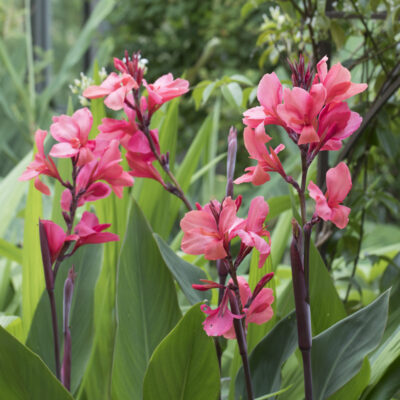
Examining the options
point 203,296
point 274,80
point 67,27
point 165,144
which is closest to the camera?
point 274,80

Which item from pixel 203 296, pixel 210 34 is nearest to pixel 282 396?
pixel 203 296

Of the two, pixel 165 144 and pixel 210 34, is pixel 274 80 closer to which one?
pixel 165 144

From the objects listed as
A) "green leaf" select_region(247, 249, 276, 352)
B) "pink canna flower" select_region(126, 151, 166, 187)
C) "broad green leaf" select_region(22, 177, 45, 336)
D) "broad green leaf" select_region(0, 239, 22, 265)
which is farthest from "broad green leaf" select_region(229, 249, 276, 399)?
"broad green leaf" select_region(0, 239, 22, 265)

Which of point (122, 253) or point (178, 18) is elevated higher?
point (178, 18)

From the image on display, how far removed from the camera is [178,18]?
10.5 feet

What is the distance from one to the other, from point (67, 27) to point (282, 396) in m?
3.41

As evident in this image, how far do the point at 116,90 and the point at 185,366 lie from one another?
186 millimetres

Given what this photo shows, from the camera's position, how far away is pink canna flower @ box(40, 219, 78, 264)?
34 cm

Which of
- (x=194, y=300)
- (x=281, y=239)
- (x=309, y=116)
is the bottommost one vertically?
(x=281, y=239)

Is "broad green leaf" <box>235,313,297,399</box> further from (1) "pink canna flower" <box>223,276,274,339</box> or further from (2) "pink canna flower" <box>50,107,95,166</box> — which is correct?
(2) "pink canna flower" <box>50,107,95,166</box>

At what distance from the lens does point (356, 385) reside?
374 millimetres

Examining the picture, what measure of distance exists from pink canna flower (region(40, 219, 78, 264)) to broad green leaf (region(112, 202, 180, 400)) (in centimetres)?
7

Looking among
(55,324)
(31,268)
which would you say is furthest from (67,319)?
(31,268)

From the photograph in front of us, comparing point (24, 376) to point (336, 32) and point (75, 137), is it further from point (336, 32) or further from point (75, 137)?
point (336, 32)
